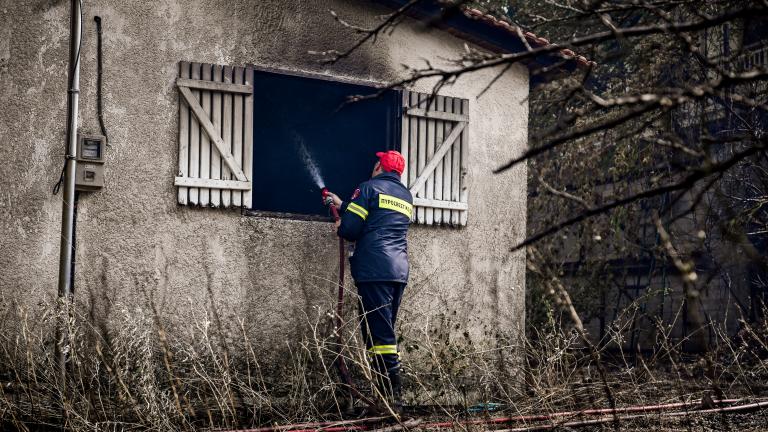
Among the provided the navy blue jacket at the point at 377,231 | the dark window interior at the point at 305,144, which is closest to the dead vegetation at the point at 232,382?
the navy blue jacket at the point at 377,231

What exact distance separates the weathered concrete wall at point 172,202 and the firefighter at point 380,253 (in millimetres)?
592

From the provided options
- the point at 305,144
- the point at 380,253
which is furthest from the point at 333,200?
the point at 305,144

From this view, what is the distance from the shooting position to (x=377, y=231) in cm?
808

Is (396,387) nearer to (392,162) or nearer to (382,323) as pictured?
(382,323)

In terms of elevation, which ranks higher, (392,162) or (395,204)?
(392,162)

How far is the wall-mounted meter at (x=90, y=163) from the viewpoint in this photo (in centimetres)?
782

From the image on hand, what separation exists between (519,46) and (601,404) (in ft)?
12.1

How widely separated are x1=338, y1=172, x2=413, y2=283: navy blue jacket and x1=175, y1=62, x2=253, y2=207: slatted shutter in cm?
102

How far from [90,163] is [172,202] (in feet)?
2.42

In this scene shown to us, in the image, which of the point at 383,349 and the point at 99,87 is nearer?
the point at 383,349

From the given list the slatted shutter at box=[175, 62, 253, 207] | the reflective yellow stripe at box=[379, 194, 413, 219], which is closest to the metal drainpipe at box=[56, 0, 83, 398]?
the slatted shutter at box=[175, 62, 253, 207]

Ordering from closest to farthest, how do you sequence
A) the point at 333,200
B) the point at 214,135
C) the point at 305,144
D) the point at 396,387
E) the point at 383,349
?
1. the point at 396,387
2. the point at 383,349
3. the point at 214,135
4. the point at 333,200
5. the point at 305,144

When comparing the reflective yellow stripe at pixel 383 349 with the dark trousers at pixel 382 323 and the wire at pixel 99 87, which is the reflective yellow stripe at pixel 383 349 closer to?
the dark trousers at pixel 382 323

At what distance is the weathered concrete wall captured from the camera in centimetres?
772
